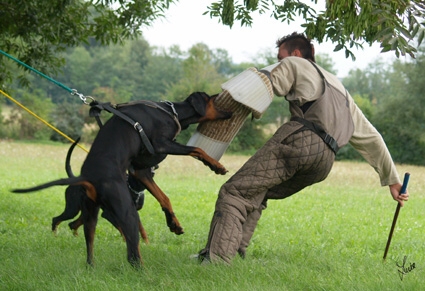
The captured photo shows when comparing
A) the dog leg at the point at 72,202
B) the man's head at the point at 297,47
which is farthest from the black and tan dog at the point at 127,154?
the dog leg at the point at 72,202

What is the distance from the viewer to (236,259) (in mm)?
6336

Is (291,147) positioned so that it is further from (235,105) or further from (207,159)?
(207,159)

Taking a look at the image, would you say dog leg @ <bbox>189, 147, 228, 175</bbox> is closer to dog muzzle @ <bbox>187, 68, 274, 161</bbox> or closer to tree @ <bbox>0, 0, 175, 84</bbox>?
dog muzzle @ <bbox>187, 68, 274, 161</bbox>

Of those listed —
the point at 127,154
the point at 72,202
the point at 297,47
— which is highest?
the point at 297,47

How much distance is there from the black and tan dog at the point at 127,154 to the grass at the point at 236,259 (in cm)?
41

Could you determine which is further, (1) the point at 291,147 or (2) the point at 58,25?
(2) the point at 58,25

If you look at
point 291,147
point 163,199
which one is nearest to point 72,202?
point 163,199

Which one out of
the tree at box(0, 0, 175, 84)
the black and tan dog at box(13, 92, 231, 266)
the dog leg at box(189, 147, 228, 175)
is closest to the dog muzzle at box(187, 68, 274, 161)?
the black and tan dog at box(13, 92, 231, 266)

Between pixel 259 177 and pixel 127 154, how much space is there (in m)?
1.17

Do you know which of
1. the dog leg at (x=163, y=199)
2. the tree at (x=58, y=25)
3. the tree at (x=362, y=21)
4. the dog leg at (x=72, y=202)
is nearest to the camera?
the tree at (x=362, y=21)

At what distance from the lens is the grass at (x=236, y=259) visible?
5441 mm

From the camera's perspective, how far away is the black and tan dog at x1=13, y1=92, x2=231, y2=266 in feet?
18.4

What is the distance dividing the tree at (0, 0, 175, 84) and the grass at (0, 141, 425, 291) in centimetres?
278

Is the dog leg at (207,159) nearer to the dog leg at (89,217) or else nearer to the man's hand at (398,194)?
the dog leg at (89,217)
